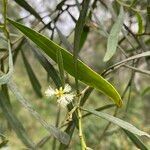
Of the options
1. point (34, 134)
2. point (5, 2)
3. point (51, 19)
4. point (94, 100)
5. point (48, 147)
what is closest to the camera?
point (5, 2)

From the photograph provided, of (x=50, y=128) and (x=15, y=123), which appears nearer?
(x=50, y=128)

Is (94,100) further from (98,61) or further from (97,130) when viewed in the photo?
(97,130)

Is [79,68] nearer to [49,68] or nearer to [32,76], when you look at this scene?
[49,68]

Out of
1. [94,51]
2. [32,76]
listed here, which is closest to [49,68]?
[32,76]

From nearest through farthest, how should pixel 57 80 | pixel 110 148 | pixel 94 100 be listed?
pixel 57 80 → pixel 110 148 → pixel 94 100

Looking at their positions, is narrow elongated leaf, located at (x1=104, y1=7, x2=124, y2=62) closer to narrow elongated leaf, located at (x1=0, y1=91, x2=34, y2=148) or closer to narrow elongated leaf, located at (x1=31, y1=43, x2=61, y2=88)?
narrow elongated leaf, located at (x1=31, y1=43, x2=61, y2=88)

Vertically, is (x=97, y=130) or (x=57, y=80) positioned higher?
(x=57, y=80)

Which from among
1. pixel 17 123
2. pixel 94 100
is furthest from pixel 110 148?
pixel 17 123
